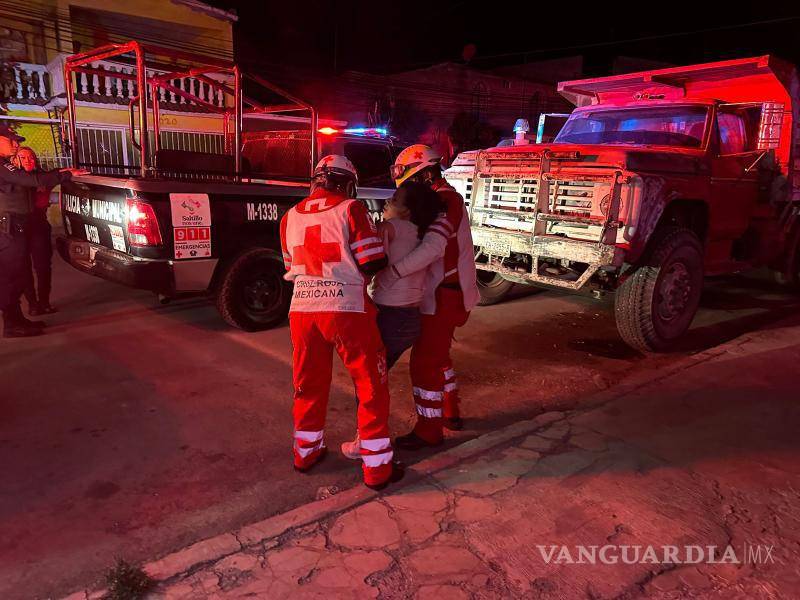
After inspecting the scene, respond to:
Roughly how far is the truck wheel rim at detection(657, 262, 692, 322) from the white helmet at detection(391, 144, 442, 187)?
3.03 m

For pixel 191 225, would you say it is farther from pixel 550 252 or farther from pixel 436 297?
pixel 550 252

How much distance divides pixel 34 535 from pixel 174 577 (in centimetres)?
78

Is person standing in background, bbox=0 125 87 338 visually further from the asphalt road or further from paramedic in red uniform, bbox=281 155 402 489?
paramedic in red uniform, bbox=281 155 402 489

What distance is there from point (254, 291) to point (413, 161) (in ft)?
9.46

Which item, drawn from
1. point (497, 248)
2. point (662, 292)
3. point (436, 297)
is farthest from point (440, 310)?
point (662, 292)

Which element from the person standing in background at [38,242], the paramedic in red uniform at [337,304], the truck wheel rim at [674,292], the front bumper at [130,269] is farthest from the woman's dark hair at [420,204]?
the person standing in background at [38,242]

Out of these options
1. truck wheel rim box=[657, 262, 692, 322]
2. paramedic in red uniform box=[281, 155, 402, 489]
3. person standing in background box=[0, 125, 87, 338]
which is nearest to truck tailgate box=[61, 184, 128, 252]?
person standing in background box=[0, 125, 87, 338]

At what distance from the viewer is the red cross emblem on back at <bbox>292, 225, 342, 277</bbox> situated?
2.86 meters

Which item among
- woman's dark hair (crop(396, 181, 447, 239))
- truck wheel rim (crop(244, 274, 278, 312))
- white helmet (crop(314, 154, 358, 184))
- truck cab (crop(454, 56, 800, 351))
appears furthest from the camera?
truck wheel rim (crop(244, 274, 278, 312))

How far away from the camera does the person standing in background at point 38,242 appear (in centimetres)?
550

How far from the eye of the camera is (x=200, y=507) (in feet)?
9.58

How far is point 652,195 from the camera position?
15.9 ft

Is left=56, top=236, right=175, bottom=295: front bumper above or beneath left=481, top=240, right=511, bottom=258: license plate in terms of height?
beneath

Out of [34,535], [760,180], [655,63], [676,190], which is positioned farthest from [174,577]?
[655,63]
